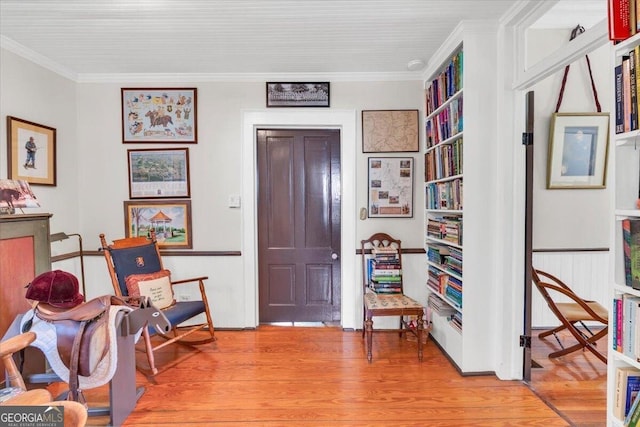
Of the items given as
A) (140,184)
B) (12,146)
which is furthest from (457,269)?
(12,146)

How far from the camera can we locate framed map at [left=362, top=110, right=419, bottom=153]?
330cm

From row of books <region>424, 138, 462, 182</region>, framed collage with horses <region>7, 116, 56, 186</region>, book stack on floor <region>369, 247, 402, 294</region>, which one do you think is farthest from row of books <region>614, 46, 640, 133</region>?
framed collage with horses <region>7, 116, 56, 186</region>

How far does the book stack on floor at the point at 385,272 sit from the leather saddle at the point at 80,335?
2.16 metres

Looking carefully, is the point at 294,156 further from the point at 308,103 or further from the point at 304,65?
the point at 304,65

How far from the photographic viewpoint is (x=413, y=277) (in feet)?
11.0

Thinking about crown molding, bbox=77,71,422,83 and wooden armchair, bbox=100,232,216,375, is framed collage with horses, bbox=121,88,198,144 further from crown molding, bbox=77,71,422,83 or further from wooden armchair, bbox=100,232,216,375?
wooden armchair, bbox=100,232,216,375

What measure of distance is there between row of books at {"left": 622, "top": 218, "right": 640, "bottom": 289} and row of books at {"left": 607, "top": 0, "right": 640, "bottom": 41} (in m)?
0.78

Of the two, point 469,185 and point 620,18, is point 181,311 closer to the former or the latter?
point 469,185

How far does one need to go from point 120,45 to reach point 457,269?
10.5ft

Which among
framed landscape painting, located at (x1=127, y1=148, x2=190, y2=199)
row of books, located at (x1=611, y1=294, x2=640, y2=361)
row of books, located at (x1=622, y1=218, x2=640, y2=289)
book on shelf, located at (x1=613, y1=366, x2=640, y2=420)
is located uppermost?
framed landscape painting, located at (x1=127, y1=148, x2=190, y2=199)

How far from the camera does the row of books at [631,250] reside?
139 centimetres

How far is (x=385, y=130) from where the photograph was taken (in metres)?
3.31

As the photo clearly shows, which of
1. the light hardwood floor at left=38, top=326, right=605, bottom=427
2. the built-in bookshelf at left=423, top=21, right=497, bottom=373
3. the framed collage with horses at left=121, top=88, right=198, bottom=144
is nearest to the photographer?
the light hardwood floor at left=38, top=326, right=605, bottom=427

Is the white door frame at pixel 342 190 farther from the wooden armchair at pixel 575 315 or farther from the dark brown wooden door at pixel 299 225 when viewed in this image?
the wooden armchair at pixel 575 315
